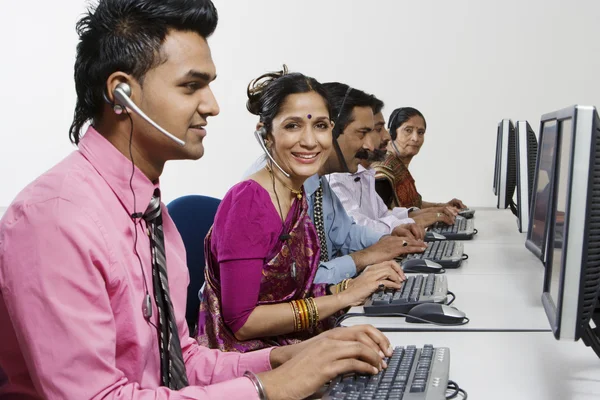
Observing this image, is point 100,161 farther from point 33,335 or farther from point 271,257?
point 271,257

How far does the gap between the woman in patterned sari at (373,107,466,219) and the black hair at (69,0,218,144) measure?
7.20 ft

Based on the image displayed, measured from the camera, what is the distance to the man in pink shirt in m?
0.90

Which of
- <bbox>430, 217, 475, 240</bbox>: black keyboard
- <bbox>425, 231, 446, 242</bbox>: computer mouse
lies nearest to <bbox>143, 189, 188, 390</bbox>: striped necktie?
<bbox>425, 231, 446, 242</bbox>: computer mouse

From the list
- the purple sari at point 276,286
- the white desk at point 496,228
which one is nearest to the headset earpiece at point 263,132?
the purple sari at point 276,286

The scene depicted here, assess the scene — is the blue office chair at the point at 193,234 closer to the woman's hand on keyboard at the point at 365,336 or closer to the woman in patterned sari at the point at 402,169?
the woman's hand on keyboard at the point at 365,336

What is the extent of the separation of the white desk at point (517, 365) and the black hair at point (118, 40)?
0.68 meters

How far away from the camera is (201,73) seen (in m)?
1.12

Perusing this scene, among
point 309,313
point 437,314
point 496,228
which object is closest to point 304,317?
point 309,313

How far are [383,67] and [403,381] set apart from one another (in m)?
4.33

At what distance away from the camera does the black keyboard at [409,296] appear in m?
1.62

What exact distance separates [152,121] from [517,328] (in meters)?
0.85

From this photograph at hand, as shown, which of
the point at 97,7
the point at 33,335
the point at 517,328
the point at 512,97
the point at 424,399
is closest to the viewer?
the point at 33,335

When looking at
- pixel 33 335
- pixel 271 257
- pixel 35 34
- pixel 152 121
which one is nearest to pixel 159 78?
pixel 152 121

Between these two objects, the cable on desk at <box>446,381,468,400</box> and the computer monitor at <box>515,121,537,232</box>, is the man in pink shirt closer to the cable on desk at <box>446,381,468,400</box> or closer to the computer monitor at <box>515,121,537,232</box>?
the cable on desk at <box>446,381,468,400</box>
